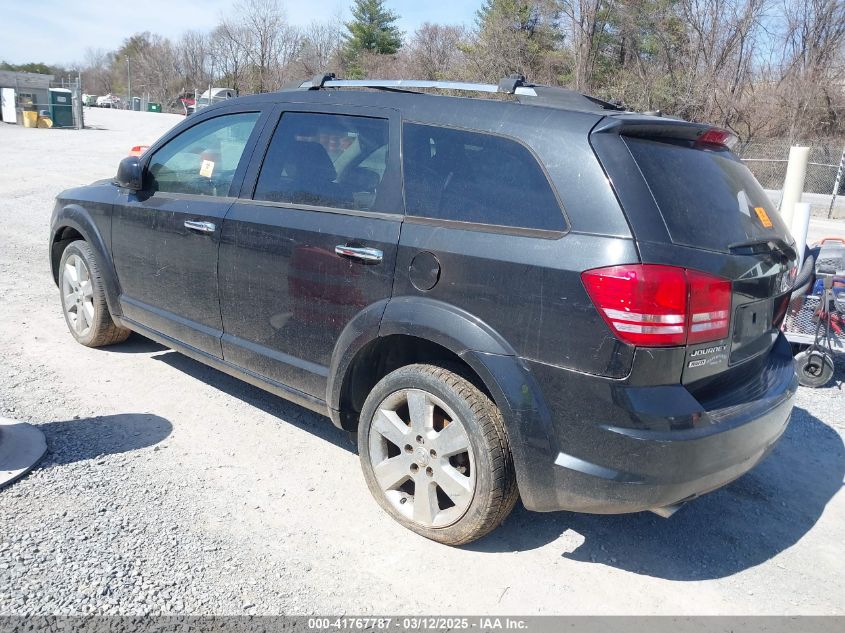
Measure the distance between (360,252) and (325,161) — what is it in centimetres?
70

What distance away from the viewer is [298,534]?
3221 mm

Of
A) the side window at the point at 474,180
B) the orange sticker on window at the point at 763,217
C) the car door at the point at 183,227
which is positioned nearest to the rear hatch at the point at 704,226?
the orange sticker on window at the point at 763,217

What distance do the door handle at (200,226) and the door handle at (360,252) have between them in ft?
3.41

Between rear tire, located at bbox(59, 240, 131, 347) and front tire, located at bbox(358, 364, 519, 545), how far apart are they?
273 centimetres

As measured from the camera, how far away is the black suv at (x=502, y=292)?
2.62 meters

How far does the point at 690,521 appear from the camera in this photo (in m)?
3.56

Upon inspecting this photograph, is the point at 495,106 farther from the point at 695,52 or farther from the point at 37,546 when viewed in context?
the point at 695,52

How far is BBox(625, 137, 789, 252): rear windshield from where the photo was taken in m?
2.73

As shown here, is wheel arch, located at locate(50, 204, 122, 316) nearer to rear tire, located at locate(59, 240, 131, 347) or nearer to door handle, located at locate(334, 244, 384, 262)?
rear tire, located at locate(59, 240, 131, 347)

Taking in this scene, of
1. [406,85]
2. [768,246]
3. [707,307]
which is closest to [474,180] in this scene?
[406,85]

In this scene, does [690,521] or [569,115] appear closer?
[569,115]

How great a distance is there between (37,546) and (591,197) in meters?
2.68

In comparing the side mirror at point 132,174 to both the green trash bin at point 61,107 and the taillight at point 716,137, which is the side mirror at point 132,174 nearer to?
the taillight at point 716,137

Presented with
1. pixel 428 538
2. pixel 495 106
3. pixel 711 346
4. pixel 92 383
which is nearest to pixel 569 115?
pixel 495 106
